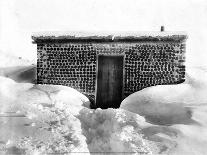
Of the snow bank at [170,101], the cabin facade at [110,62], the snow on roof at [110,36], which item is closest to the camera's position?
the snow bank at [170,101]

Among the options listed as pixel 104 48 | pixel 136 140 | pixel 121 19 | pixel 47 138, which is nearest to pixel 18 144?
pixel 47 138

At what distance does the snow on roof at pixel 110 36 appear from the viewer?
15023mm

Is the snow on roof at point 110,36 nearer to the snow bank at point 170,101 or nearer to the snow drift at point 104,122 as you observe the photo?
the snow bank at point 170,101

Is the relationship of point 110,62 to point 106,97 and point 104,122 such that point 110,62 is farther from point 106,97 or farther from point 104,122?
point 104,122

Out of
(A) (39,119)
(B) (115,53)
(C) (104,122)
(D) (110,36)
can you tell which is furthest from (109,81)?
(A) (39,119)

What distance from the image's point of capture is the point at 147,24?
61062 mm

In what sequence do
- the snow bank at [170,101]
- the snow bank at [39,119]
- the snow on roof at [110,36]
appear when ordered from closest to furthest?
1. the snow bank at [39,119]
2. the snow bank at [170,101]
3. the snow on roof at [110,36]

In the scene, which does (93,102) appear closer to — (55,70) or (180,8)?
(55,70)

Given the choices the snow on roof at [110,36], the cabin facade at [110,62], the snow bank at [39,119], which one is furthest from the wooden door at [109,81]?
the snow bank at [39,119]

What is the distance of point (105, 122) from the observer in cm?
1146

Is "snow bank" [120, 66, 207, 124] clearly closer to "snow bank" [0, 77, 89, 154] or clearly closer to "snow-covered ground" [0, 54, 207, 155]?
"snow-covered ground" [0, 54, 207, 155]

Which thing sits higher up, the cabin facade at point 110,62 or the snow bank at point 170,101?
the cabin facade at point 110,62

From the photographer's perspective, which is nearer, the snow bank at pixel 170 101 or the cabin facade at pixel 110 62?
the snow bank at pixel 170 101

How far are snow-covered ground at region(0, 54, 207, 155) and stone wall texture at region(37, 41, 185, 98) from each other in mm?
738
